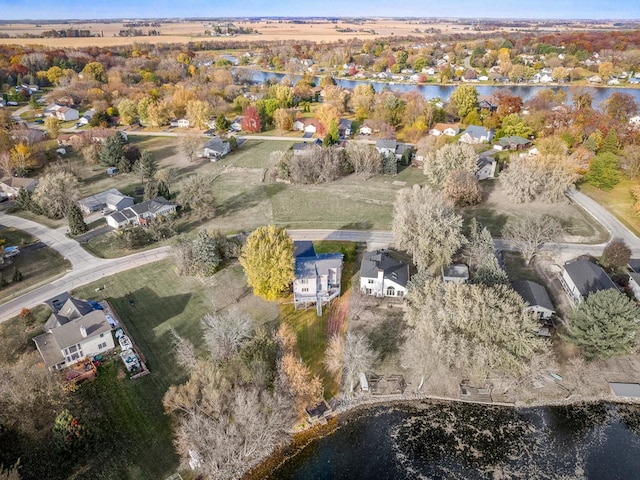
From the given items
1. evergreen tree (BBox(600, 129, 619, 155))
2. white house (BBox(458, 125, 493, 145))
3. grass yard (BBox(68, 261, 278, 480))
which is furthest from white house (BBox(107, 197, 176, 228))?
evergreen tree (BBox(600, 129, 619, 155))

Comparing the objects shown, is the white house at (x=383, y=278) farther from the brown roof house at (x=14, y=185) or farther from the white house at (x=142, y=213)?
the brown roof house at (x=14, y=185)

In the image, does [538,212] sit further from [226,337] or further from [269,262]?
[226,337]

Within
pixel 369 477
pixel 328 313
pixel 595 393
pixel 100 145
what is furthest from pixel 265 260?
pixel 100 145

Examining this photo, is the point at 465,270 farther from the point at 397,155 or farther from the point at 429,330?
the point at 397,155

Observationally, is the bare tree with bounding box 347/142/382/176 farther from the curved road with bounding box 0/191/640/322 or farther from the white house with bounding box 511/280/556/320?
the white house with bounding box 511/280/556/320

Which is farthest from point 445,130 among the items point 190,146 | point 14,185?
point 14,185

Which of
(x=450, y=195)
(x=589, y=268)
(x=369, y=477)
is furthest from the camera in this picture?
(x=450, y=195)
